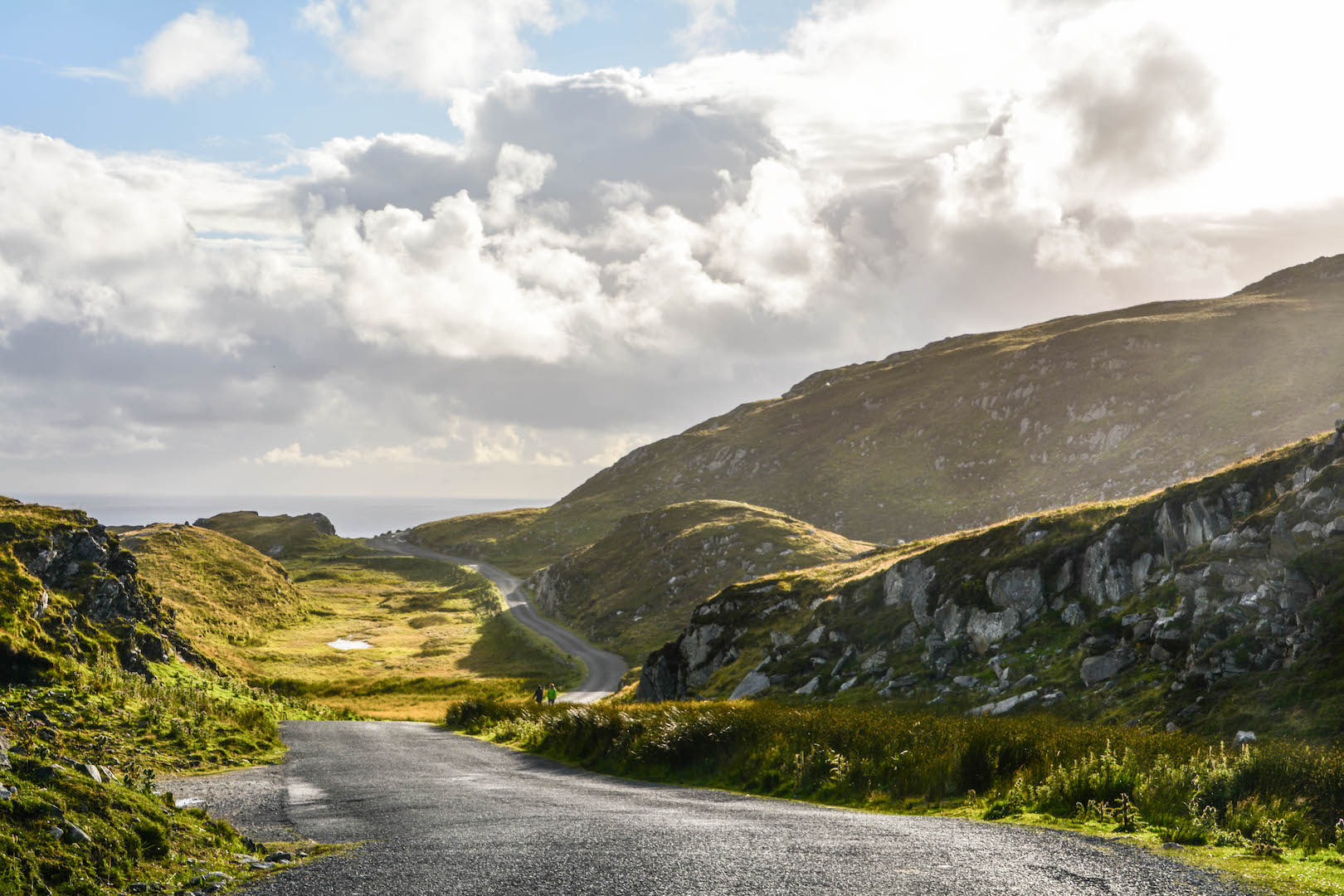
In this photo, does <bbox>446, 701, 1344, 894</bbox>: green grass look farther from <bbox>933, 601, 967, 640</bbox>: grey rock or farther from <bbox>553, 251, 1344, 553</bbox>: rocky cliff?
<bbox>553, 251, 1344, 553</bbox>: rocky cliff

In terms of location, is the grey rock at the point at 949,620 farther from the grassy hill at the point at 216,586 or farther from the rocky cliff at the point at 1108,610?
the grassy hill at the point at 216,586

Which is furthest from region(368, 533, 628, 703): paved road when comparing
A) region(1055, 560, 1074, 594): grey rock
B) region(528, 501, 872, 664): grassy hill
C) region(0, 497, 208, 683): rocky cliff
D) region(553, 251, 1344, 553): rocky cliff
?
region(553, 251, 1344, 553): rocky cliff

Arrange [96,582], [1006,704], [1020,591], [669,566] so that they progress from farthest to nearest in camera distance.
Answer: [669,566]
[96,582]
[1020,591]
[1006,704]

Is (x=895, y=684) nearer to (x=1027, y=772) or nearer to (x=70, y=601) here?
(x=1027, y=772)

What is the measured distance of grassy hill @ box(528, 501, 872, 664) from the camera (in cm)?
11431

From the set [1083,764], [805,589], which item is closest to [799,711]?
[1083,764]

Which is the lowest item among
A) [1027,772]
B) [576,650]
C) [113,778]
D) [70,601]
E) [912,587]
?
[576,650]

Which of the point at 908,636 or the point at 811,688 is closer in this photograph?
the point at 908,636

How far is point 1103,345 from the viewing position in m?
175

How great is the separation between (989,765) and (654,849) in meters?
10.2

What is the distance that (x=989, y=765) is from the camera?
19.5 meters

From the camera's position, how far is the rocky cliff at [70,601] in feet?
97.9

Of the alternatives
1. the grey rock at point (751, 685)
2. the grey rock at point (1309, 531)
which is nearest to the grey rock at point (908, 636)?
the grey rock at point (751, 685)

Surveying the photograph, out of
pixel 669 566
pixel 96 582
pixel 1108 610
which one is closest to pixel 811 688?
pixel 1108 610
